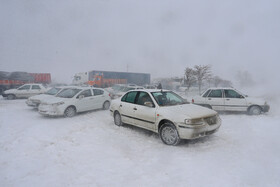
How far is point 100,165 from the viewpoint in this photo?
3264 mm

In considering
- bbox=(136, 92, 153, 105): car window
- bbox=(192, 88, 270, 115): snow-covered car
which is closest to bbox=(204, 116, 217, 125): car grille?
bbox=(136, 92, 153, 105): car window

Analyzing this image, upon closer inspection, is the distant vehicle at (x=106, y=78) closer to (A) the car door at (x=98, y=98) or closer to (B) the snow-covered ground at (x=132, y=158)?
(A) the car door at (x=98, y=98)

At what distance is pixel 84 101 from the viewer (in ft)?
26.7

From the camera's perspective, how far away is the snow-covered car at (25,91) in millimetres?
13648

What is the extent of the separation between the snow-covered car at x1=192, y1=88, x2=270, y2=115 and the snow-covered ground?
7.49ft

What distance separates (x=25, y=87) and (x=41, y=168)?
1397cm

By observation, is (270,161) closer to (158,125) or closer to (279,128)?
(158,125)

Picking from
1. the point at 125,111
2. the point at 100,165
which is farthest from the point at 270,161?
the point at 125,111

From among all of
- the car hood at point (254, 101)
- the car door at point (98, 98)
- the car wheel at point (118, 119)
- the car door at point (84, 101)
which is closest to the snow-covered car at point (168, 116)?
the car wheel at point (118, 119)

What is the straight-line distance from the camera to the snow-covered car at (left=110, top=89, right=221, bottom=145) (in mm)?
3967

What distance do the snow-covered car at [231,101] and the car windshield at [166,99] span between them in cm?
336

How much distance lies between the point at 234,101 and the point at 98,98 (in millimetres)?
7440

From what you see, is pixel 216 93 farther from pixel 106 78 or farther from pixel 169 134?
pixel 106 78

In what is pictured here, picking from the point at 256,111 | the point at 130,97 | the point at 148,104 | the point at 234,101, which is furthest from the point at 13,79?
the point at 256,111
